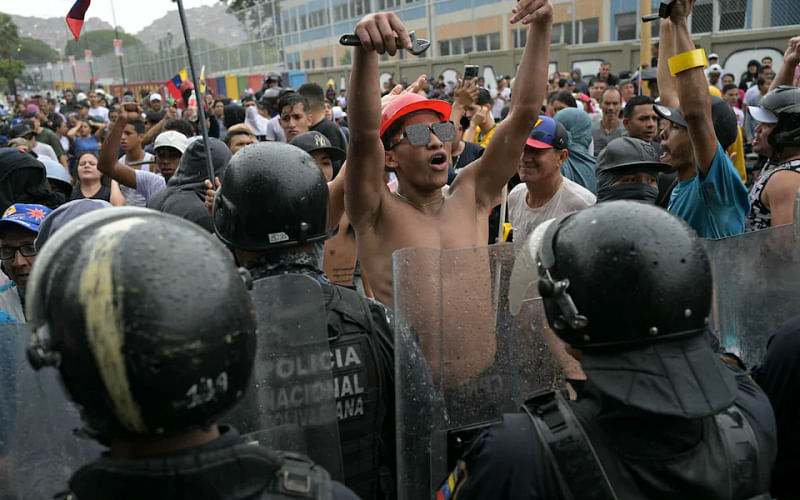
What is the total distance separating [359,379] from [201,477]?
955mm

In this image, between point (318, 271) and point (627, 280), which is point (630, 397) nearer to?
point (627, 280)

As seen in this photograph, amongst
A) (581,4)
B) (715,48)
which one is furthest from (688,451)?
(581,4)

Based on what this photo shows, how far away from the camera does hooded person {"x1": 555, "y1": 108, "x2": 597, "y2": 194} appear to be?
227 inches

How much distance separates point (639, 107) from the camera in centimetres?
618

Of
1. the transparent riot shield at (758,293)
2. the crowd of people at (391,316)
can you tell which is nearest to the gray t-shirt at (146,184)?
the crowd of people at (391,316)

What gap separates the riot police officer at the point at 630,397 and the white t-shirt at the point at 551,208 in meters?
2.62

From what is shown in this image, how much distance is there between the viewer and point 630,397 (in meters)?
1.47

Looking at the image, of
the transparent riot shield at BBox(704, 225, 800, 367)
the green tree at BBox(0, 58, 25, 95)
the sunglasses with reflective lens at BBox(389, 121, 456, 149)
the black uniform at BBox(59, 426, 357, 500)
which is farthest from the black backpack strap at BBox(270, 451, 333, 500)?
the green tree at BBox(0, 58, 25, 95)

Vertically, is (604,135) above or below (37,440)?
above

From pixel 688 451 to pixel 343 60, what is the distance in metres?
33.8

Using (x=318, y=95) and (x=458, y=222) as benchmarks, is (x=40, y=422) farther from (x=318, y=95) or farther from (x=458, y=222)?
(x=318, y=95)

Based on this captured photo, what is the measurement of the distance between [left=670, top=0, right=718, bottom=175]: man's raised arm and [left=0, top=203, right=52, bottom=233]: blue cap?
334cm

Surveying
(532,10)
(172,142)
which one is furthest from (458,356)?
(172,142)

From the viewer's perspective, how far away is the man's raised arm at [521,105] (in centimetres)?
308
